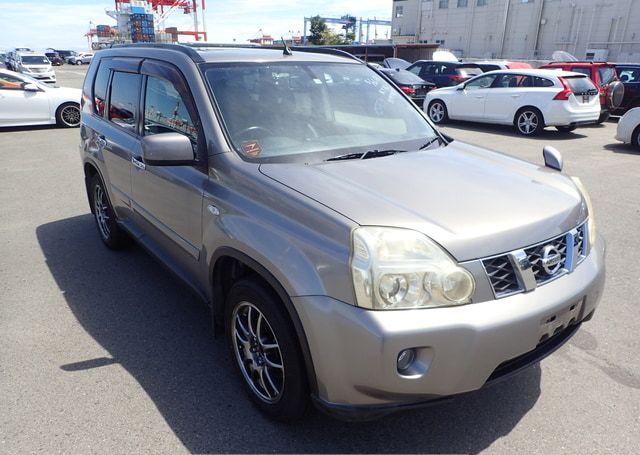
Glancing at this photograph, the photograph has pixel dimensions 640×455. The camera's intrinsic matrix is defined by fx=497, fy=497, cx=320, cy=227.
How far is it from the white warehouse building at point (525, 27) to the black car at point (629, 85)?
30.4m

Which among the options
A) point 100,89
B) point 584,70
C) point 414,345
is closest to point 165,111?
point 100,89

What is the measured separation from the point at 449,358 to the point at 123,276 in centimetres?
329

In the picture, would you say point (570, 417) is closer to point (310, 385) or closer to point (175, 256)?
point (310, 385)

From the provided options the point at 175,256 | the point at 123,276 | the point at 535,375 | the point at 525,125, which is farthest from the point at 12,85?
the point at 535,375

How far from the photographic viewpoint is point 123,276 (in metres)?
4.38

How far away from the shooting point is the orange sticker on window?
2.77 meters

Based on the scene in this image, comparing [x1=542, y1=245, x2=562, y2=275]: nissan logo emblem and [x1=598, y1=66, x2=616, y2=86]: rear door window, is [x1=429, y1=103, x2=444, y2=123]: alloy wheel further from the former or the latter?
[x1=542, y1=245, x2=562, y2=275]: nissan logo emblem

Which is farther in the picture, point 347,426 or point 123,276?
point 123,276

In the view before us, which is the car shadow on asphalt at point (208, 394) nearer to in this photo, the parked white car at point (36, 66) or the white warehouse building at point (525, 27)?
the parked white car at point (36, 66)

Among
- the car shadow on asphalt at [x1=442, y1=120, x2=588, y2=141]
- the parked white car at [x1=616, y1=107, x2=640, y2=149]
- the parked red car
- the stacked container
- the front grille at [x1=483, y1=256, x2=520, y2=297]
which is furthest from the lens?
the stacked container

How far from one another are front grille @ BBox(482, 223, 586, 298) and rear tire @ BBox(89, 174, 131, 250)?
360 cm

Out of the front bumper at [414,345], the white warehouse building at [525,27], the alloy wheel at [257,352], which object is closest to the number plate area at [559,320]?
the front bumper at [414,345]

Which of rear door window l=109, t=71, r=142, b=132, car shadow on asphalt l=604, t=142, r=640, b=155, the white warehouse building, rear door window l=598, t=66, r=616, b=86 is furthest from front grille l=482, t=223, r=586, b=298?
the white warehouse building

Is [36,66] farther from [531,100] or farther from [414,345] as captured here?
[414,345]
